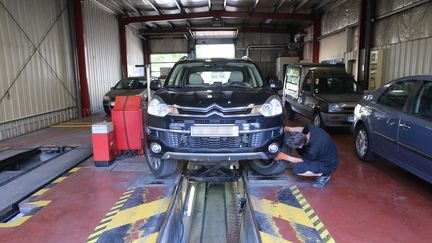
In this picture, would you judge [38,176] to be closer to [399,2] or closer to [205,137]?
[205,137]

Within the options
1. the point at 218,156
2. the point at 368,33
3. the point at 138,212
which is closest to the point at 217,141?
the point at 218,156

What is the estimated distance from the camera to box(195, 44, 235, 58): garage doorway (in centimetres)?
2292

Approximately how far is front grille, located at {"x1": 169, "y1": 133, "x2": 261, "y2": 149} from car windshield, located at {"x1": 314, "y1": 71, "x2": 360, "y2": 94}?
5005 millimetres

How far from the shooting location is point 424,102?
12.9ft

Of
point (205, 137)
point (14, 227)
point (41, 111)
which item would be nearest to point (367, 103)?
point (205, 137)

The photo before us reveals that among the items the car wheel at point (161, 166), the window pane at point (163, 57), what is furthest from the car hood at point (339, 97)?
the window pane at point (163, 57)

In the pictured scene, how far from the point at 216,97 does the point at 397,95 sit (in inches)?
104

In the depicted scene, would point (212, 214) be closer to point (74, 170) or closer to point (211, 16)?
point (74, 170)

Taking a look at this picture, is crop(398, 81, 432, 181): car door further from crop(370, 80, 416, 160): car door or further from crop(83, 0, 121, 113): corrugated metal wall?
crop(83, 0, 121, 113): corrugated metal wall

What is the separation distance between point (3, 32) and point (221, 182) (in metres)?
6.57

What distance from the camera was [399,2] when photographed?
934cm

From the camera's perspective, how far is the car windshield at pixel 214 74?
4785 mm

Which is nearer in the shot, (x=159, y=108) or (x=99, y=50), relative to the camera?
(x=159, y=108)

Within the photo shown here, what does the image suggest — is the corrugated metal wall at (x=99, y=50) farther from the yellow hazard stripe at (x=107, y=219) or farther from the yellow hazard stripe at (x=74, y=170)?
the yellow hazard stripe at (x=107, y=219)
